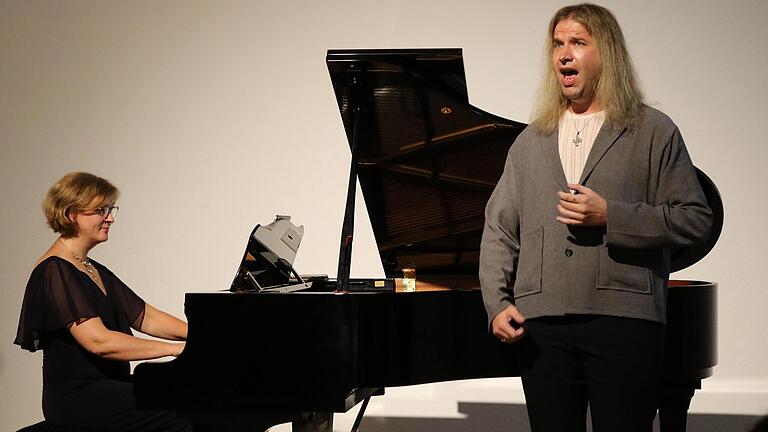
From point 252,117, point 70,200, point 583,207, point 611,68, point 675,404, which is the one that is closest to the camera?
point 583,207

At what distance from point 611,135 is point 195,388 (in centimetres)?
142

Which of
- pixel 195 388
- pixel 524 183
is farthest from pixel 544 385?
pixel 195 388

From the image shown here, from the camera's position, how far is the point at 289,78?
5086 mm

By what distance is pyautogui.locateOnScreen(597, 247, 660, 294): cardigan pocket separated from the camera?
189 cm

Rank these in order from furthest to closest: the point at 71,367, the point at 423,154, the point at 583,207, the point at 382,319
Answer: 1. the point at 423,154
2. the point at 71,367
3. the point at 382,319
4. the point at 583,207

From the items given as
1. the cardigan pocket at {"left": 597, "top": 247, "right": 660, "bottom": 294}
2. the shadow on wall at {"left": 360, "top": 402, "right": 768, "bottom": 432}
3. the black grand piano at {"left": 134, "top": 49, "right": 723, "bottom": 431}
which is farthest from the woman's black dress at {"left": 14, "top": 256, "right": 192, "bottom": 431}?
the shadow on wall at {"left": 360, "top": 402, "right": 768, "bottom": 432}

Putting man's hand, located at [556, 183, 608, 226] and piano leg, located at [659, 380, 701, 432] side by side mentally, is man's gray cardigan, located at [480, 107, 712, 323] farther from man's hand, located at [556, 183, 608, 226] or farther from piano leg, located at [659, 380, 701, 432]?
piano leg, located at [659, 380, 701, 432]

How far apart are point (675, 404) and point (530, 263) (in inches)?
66.2

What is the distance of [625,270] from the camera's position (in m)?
1.90

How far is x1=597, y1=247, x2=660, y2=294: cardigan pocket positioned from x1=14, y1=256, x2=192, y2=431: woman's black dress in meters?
1.68

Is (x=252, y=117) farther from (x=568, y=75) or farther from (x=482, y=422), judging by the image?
(x=568, y=75)

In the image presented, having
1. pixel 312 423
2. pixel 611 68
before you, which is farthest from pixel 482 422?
pixel 611 68

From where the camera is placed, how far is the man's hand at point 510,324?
1.96 meters

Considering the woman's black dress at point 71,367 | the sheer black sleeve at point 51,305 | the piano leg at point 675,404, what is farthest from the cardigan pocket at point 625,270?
the sheer black sleeve at point 51,305
